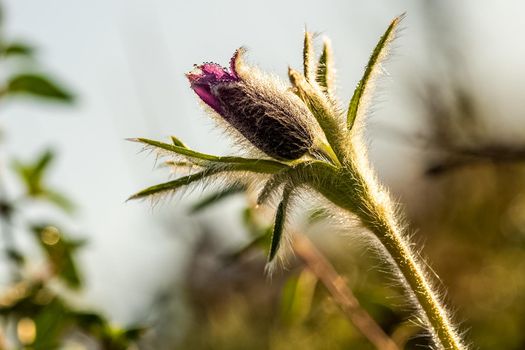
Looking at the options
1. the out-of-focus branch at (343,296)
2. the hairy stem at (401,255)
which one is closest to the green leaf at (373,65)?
the hairy stem at (401,255)

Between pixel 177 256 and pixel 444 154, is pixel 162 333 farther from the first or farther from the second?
pixel 444 154

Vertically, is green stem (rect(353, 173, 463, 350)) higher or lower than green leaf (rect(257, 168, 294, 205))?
lower

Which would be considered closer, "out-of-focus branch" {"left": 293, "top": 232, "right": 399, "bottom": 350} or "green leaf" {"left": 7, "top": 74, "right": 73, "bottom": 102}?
"out-of-focus branch" {"left": 293, "top": 232, "right": 399, "bottom": 350}

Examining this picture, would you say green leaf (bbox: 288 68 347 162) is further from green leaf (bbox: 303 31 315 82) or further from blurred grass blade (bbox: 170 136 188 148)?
blurred grass blade (bbox: 170 136 188 148)

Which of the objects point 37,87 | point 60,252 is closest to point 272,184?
point 60,252

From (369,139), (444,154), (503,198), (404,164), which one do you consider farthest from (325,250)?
(369,139)

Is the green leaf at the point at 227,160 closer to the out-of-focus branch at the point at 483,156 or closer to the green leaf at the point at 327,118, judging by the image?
the green leaf at the point at 327,118

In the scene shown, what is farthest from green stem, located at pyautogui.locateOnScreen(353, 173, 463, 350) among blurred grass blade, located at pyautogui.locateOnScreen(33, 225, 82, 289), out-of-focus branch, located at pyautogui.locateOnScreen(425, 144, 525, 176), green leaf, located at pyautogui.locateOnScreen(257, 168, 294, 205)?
blurred grass blade, located at pyautogui.locateOnScreen(33, 225, 82, 289)
